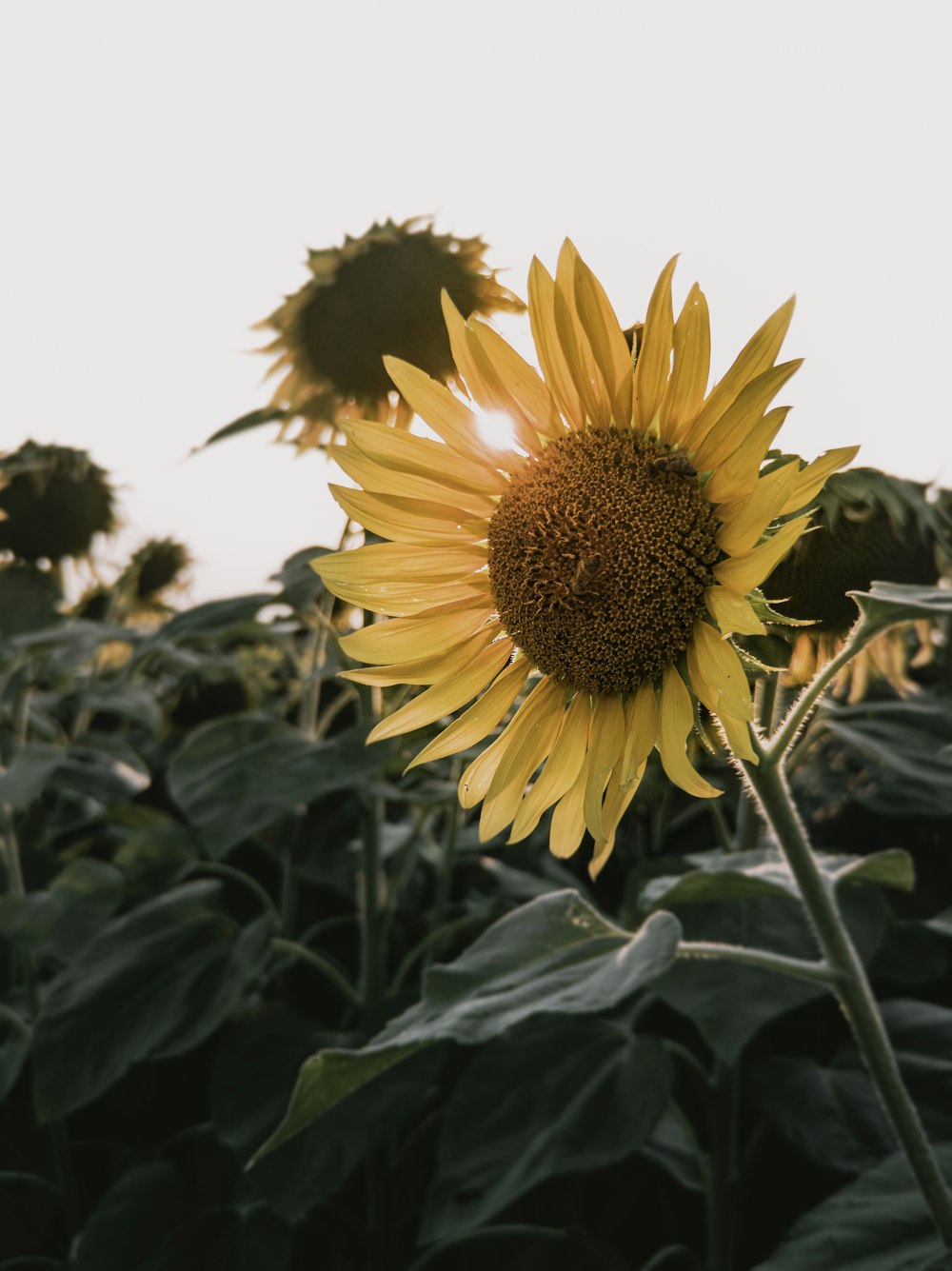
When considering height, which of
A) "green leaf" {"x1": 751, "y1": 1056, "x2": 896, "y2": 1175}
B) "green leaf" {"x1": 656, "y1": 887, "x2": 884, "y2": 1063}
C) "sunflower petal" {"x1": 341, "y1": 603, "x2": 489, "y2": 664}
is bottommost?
"green leaf" {"x1": 751, "y1": 1056, "x2": 896, "y2": 1175}

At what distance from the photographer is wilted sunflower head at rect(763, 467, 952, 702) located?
80 cm

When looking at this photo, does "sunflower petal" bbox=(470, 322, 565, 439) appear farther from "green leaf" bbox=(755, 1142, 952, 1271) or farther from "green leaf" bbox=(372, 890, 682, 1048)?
"green leaf" bbox=(755, 1142, 952, 1271)

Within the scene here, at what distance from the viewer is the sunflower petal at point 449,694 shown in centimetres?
85

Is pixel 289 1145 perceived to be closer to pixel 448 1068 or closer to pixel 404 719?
pixel 448 1068

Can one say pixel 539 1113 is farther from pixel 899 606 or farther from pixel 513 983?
pixel 899 606

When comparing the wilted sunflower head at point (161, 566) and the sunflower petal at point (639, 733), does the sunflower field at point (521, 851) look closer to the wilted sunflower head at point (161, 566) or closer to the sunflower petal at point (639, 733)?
the sunflower petal at point (639, 733)

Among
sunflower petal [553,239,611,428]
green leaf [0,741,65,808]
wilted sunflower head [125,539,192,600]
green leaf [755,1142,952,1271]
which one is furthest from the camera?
wilted sunflower head [125,539,192,600]

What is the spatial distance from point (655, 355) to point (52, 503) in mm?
2113

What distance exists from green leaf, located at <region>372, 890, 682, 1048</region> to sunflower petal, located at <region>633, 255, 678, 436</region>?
0.37m

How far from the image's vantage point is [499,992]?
93cm

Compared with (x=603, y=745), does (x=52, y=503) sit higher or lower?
higher

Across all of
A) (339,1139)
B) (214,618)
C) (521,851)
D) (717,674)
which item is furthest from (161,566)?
(717,674)

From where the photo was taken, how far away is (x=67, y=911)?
169 cm

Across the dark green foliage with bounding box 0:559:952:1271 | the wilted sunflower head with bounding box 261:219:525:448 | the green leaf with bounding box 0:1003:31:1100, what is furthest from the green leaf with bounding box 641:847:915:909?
the green leaf with bounding box 0:1003:31:1100
